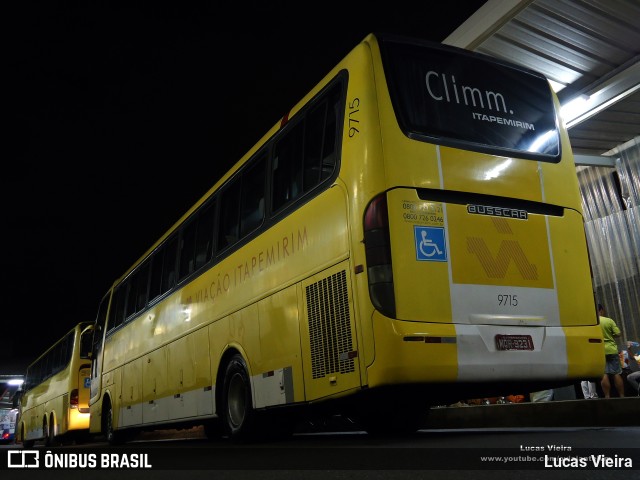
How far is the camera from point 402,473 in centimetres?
406

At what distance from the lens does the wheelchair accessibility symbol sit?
568cm

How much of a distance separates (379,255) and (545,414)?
511cm

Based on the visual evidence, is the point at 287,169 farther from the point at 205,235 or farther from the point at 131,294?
the point at 131,294

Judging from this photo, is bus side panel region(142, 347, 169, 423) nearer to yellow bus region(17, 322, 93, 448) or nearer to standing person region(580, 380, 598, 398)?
yellow bus region(17, 322, 93, 448)

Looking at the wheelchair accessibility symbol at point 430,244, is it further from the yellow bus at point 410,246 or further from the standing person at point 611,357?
the standing person at point 611,357

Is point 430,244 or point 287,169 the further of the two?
point 287,169

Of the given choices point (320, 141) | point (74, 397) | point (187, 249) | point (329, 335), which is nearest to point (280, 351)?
point (329, 335)

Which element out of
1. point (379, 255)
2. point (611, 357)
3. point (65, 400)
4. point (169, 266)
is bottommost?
point (611, 357)

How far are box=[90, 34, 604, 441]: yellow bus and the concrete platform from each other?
8.02 ft

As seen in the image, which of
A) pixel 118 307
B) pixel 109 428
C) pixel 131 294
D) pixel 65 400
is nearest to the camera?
pixel 131 294

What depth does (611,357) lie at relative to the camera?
10.4m

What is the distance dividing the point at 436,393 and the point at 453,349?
23.4 inches

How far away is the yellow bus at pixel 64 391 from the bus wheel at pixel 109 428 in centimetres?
346

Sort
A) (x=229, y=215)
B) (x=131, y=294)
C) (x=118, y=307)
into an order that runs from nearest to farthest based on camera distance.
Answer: (x=229, y=215), (x=131, y=294), (x=118, y=307)
